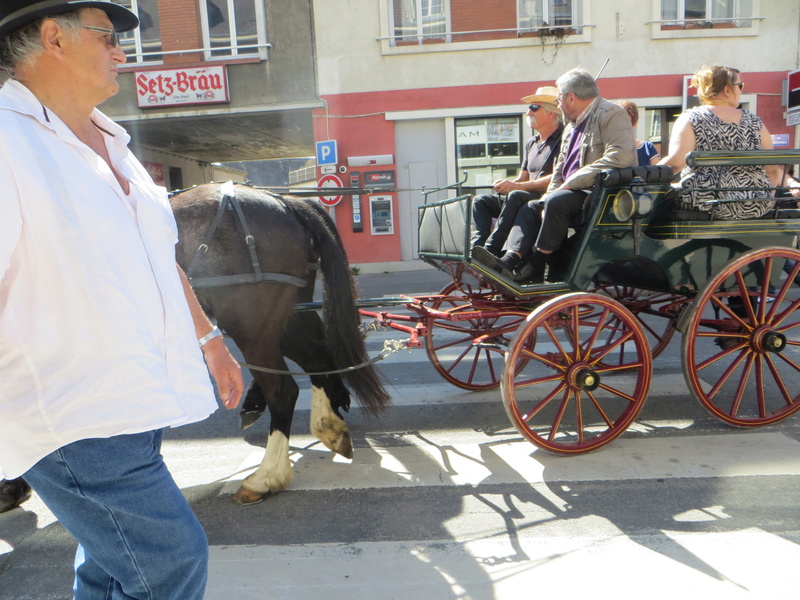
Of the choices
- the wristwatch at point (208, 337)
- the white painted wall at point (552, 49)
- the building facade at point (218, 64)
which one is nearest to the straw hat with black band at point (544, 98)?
the wristwatch at point (208, 337)

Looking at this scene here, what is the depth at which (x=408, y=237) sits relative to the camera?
527 inches

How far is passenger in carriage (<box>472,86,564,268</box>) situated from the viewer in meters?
4.22

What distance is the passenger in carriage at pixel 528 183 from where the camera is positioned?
166 inches

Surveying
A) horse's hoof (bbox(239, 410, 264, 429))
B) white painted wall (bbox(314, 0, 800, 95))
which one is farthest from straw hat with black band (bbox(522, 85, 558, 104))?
white painted wall (bbox(314, 0, 800, 95))

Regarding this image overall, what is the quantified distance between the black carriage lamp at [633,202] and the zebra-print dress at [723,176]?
35 centimetres

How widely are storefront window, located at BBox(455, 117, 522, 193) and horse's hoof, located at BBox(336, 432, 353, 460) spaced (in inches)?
391

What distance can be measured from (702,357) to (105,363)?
5123 millimetres

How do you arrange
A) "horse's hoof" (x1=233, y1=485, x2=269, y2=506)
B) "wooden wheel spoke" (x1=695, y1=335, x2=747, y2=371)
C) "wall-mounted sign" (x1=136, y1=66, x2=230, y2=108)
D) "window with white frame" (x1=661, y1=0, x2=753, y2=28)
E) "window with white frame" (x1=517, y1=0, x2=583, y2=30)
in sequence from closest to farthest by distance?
"horse's hoof" (x1=233, y1=485, x2=269, y2=506)
"wooden wheel spoke" (x1=695, y1=335, x2=747, y2=371)
"window with white frame" (x1=661, y1=0, x2=753, y2=28)
"window with white frame" (x1=517, y1=0, x2=583, y2=30)
"wall-mounted sign" (x1=136, y1=66, x2=230, y2=108)

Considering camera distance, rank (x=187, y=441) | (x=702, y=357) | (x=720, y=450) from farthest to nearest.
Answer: (x=702, y=357) < (x=187, y=441) < (x=720, y=450)

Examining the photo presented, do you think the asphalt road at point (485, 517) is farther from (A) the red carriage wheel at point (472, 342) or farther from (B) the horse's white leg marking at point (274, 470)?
(A) the red carriage wheel at point (472, 342)

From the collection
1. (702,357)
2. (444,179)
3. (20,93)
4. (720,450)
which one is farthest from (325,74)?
(20,93)

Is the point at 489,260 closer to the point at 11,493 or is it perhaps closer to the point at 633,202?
the point at 633,202

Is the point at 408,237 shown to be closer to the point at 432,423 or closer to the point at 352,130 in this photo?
the point at 352,130

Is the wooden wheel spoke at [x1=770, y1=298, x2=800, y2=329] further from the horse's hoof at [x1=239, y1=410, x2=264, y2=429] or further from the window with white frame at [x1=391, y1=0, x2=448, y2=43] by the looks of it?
the window with white frame at [x1=391, y1=0, x2=448, y2=43]
